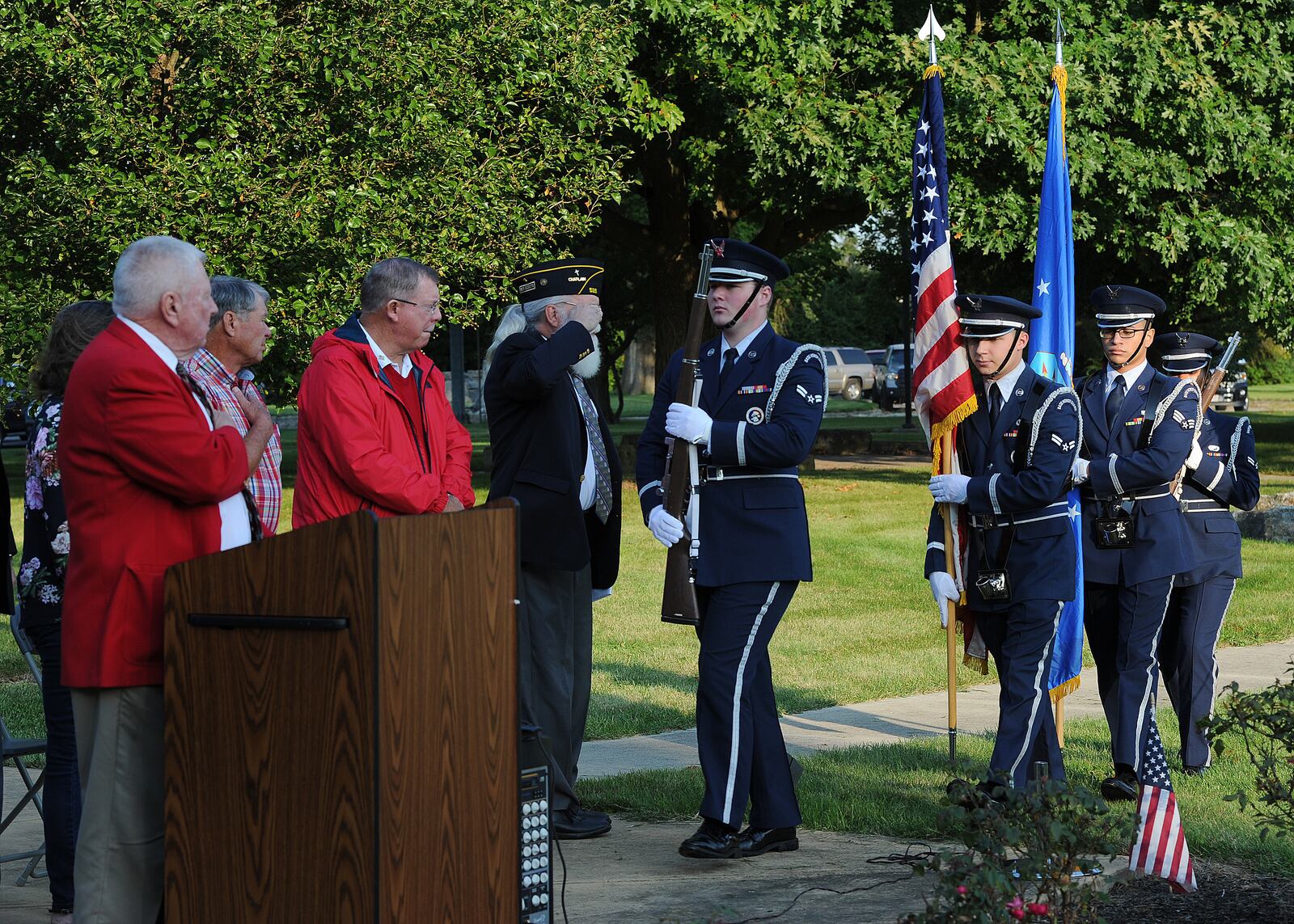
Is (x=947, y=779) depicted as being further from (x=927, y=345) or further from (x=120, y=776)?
(x=120, y=776)

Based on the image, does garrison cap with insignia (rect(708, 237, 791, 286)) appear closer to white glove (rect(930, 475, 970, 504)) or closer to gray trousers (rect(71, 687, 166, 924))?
white glove (rect(930, 475, 970, 504))

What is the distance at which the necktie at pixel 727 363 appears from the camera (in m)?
5.99

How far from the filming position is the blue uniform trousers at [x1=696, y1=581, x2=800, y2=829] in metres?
5.65

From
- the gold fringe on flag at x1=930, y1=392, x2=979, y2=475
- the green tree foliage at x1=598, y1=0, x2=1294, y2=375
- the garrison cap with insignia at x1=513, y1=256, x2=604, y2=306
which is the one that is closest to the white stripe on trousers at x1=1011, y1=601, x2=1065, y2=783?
the gold fringe on flag at x1=930, y1=392, x2=979, y2=475

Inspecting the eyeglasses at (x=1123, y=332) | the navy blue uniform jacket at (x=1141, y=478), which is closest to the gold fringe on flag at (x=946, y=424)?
the navy blue uniform jacket at (x=1141, y=478)

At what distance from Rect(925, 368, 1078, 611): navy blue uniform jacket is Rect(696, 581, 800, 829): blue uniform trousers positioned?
87 centimetres

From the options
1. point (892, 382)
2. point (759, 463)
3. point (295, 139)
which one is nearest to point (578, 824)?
point (759, 463)

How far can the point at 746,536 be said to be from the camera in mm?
5773

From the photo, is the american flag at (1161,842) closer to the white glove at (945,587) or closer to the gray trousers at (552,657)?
the white glove at (945,587)

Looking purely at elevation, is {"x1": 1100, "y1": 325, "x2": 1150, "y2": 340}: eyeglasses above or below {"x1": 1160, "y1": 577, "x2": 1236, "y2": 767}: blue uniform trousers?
above

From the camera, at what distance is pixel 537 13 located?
17.4 meters

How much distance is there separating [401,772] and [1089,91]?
16.9m

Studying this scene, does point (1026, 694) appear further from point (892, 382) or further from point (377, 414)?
point (892, 382)

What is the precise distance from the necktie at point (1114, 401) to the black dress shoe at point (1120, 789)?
62.6 inches
